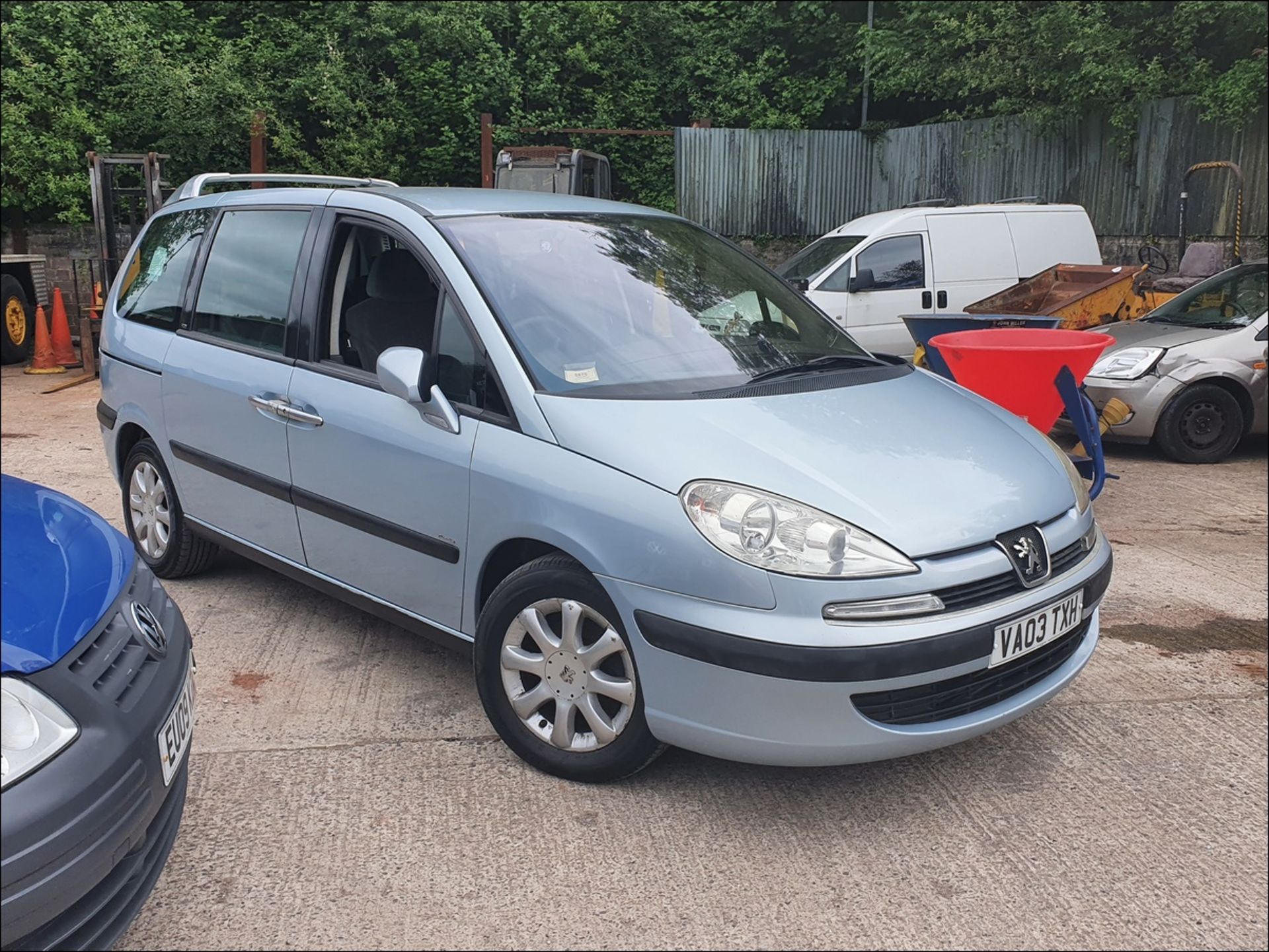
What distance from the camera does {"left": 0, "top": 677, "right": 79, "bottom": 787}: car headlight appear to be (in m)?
1.92

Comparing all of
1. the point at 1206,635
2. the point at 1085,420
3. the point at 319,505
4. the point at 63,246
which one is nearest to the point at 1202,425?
the point at 1085,420

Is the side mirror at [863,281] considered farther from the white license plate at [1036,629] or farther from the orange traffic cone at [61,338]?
the orange traffic cone at [61,338]

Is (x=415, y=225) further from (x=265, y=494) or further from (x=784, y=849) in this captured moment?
(x=784, y=849)

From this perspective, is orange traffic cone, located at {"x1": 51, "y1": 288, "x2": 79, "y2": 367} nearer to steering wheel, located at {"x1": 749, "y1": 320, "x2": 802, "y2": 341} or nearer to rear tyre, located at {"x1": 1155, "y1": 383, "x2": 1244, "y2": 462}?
steering wheel, located at {"x1": 749, "y1": 320, "x2": 802, "y2": 341}

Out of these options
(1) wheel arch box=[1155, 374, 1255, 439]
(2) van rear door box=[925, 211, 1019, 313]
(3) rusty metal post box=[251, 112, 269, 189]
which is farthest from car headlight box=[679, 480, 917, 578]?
(3) rusty metal post box=[251, 112, 269, 189]

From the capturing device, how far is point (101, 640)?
2264 mm

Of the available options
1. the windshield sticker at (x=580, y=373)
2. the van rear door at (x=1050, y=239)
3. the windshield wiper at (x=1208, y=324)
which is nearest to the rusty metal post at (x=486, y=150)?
the van rear door at (x=1050, y=239)

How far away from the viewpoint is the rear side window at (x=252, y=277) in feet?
13.4

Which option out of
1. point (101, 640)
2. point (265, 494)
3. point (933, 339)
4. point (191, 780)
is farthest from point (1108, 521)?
point (101, 640)

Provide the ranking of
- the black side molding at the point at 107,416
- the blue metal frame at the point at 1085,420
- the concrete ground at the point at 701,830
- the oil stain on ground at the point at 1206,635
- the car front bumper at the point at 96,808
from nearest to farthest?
the car front bumper at the point at 96,808 → the concrete ground at the point at 701,830 → the oil stain on ground at the point at 1206,635 → the black side molding at the point at 107,416 → the blue metal frame at the point at 1085,420

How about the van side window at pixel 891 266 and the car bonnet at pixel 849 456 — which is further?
the van side window at pixel 891 266

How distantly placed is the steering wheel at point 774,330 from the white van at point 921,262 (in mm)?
6595

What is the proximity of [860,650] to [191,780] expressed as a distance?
1.93 m

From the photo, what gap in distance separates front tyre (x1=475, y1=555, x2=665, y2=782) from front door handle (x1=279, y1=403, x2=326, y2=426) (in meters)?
1.00
